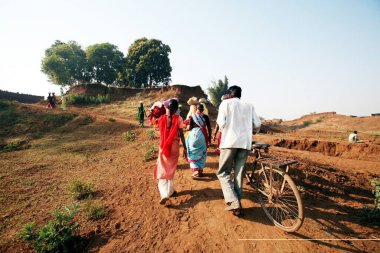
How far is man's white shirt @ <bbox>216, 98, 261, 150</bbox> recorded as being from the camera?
367 centimetres

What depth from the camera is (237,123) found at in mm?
3734

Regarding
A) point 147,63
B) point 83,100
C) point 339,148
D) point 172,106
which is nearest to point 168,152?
point 172,106

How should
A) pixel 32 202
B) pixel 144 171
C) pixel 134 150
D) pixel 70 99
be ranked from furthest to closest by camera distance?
pixel 70 99 → pixel 134 150 → pixel 144 171 → pixel 32 202

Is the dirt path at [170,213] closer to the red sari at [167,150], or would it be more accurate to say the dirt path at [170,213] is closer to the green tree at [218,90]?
the red sari at [167,150]

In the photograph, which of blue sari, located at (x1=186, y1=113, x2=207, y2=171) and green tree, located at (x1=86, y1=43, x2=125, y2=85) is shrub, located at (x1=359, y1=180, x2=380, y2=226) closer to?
blue sari, located at (x1=186, y1=113, x2=207, y2=171)

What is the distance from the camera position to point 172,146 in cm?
444

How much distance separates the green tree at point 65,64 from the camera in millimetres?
36219

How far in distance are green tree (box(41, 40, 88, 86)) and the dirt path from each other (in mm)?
34931

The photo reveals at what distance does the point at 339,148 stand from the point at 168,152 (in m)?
13.4

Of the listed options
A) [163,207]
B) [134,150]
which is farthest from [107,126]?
[163,207]

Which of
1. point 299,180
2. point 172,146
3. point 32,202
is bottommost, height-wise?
point 32,202

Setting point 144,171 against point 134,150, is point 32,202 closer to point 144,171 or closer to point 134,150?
point 144,171

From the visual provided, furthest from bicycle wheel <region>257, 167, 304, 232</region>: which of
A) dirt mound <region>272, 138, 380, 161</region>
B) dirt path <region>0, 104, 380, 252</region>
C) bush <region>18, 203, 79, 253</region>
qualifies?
dirt mound <region>272, 138, 380, 161</region>

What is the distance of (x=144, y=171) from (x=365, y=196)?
5860 millimetres
